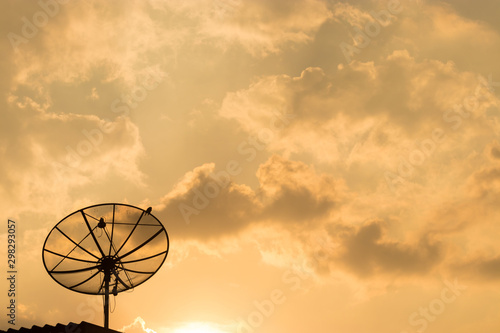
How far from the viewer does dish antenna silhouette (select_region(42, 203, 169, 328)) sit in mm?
20078

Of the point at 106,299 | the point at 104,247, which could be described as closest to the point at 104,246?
the point at 104,247

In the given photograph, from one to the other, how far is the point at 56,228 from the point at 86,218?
1.19 m

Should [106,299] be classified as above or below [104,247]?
below

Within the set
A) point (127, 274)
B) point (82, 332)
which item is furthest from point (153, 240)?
point (82, 332)

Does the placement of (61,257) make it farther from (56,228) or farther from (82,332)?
(82,332)

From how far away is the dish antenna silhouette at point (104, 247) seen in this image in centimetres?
2008

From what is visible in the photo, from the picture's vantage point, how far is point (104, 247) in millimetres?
20641

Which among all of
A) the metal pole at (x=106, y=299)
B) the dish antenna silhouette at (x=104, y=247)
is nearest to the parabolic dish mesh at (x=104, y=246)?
the dish antenna silhouette at (x=104, y=247)

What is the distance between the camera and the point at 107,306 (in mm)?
18438

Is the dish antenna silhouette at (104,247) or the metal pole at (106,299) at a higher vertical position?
the dish antenna silhouette at (104,247)

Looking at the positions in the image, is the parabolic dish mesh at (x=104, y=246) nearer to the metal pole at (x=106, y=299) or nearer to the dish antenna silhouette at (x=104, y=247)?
the dish antenna silhouette at (x=104, y=247)

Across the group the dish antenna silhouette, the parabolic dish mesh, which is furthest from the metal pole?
the parabolic dish mesh

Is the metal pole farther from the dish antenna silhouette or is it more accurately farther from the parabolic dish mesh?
the parabolic dish mesh

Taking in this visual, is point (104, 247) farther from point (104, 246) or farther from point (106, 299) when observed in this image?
point (106, 299)
